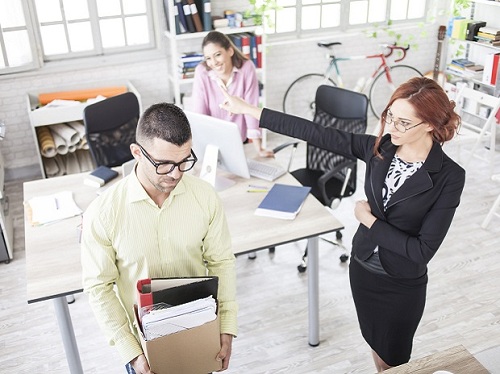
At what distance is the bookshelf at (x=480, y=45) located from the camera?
5.87m

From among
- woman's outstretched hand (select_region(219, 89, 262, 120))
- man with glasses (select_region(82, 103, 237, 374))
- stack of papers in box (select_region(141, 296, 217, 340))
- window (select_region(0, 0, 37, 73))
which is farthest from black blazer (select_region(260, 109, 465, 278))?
window (select_region(0, 0, 37, 73))

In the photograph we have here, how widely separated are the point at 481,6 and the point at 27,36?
15.3ft

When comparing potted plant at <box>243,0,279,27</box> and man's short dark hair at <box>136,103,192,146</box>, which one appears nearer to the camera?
man's short dark hair at <box>136,103,192,146</box>

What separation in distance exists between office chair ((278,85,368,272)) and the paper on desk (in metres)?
1.61

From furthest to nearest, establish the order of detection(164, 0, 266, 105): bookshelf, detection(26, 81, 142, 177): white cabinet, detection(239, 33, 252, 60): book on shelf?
detection(239, 33, 252, 60): book on shelf, detection(164, 0, 266, 105): bookshelf, detection(26, 81, 142, 177): white cabinet

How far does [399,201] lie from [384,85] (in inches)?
186

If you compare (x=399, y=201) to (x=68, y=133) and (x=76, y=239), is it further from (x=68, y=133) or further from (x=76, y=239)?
(x=68, y=133)

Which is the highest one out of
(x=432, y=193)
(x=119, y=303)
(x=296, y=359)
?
(x=432, y=193)

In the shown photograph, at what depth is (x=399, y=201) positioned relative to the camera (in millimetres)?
2330

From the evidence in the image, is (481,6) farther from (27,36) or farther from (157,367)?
(157,367)

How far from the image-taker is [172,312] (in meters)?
1.91

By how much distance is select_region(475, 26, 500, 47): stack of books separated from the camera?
5.75 meters

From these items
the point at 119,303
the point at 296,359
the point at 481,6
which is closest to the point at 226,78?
the point at 296,359

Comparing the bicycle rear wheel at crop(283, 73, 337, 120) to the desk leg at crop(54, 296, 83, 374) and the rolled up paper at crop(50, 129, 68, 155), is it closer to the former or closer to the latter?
the rolled up paper at crop(50, 129, 68, 155)
